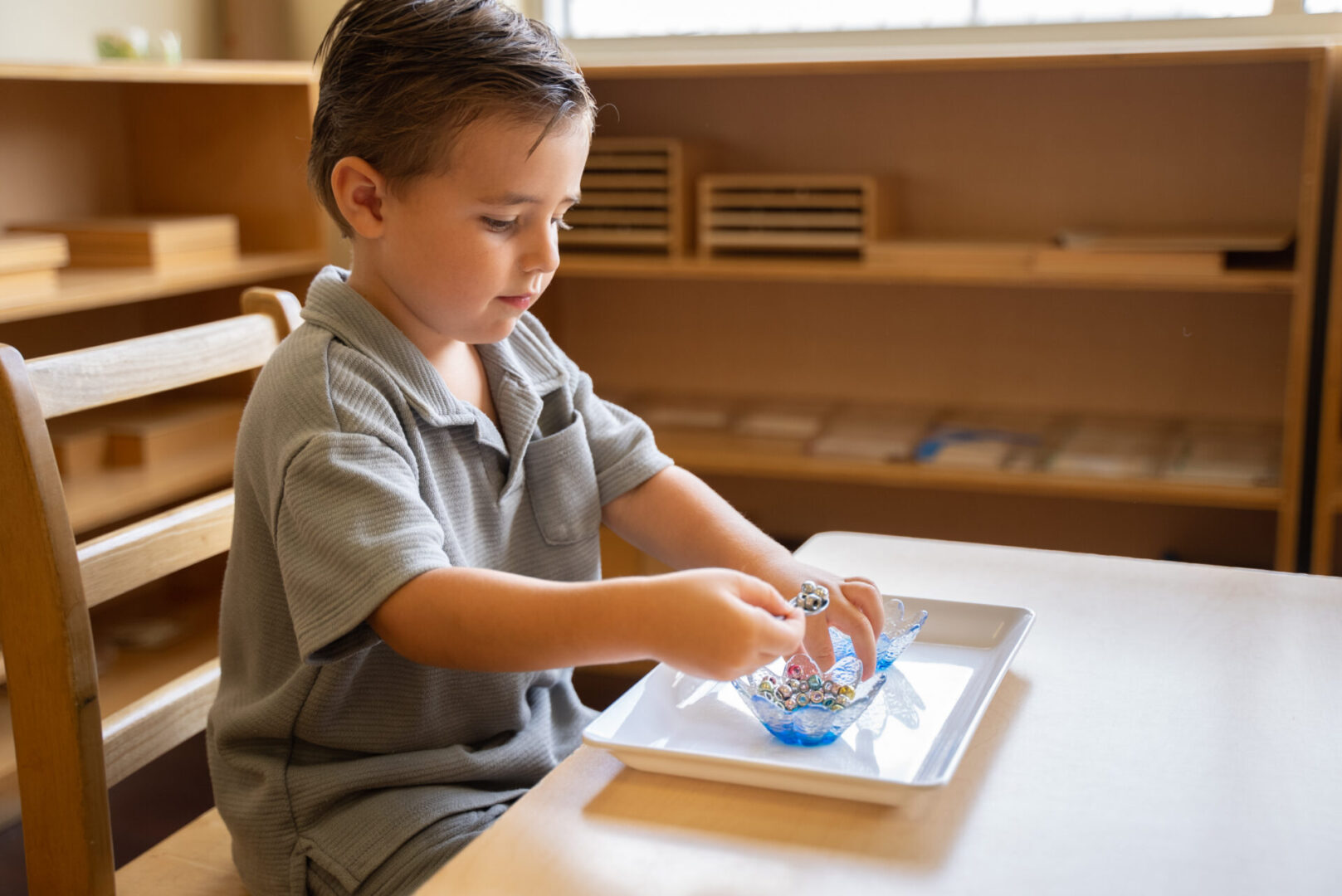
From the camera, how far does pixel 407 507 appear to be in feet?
2.47

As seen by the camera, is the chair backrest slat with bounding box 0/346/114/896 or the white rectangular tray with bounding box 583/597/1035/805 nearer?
the white rectangular tray with bounding box 583/597/1035/805

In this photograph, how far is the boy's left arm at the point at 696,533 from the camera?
0.92 metres

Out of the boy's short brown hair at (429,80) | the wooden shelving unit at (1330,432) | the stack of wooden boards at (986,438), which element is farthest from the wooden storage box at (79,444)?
the wooden shelving unit at (1330,432)

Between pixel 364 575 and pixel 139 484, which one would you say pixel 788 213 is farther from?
pixel 364 575

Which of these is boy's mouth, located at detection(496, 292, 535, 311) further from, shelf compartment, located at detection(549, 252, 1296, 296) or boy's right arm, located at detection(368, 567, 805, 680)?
shelf compartment, located at detection(549, 252, 1296, 296)

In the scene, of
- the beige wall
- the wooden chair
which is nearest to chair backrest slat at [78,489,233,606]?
the wooden chair

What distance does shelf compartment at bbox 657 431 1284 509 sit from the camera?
190 cm

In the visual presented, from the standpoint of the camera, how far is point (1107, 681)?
80 centimetres

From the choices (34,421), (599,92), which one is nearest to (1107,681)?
(34,421)

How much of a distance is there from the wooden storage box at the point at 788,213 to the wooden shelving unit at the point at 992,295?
5cm

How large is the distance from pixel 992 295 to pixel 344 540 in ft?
5.66

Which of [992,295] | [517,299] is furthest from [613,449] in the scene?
[992,295]

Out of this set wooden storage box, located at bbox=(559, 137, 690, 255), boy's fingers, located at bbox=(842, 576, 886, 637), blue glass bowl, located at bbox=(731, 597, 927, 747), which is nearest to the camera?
blue glass bowl, located at bbox=(731, 597, 927, 747)

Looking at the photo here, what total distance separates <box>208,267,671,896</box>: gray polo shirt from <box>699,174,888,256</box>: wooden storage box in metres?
1.20
